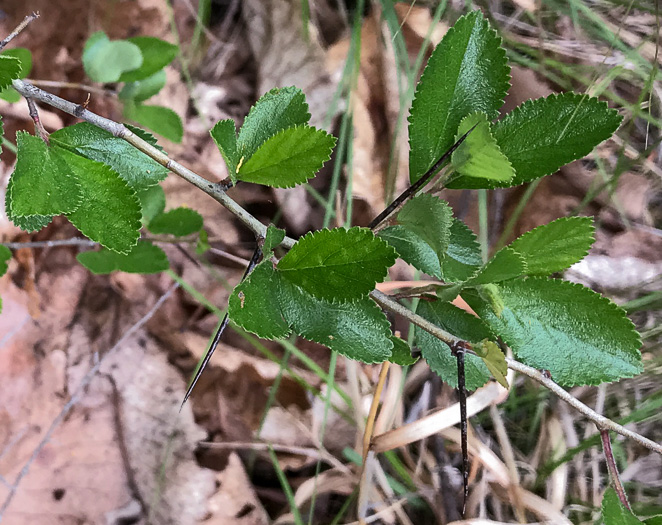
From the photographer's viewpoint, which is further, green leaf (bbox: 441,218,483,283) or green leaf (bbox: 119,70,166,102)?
green leaf (bbox: 119,70,166,102)

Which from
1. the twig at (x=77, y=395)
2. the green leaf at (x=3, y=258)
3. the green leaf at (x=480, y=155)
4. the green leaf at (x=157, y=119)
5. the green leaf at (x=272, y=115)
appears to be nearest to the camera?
the green leaf at (x=480, y=155)

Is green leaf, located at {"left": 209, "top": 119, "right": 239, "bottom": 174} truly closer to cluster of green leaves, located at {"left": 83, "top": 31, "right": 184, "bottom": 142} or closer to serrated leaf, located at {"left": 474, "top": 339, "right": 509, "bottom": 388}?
serrated leaf, located at {"left": 474, "top": 339, "right": 509, "bottom": 388}

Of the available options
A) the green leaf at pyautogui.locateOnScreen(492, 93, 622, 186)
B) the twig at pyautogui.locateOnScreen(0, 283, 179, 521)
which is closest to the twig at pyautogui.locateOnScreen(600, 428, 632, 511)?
the green leaf at pyautogui.locateOnScreen(492, 93, 622, 186)

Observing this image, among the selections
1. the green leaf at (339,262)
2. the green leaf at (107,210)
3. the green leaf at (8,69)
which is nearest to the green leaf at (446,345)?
the green leaf at (339,262)

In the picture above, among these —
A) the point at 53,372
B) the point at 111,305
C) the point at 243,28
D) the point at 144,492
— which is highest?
the point at 243,28

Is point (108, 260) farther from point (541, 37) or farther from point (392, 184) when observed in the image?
point (541, 37)

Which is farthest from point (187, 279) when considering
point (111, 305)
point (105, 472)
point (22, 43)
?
point (22, 43)

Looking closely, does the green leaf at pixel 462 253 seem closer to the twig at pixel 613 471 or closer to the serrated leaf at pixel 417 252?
the serrated leaf at pixel 417 252
